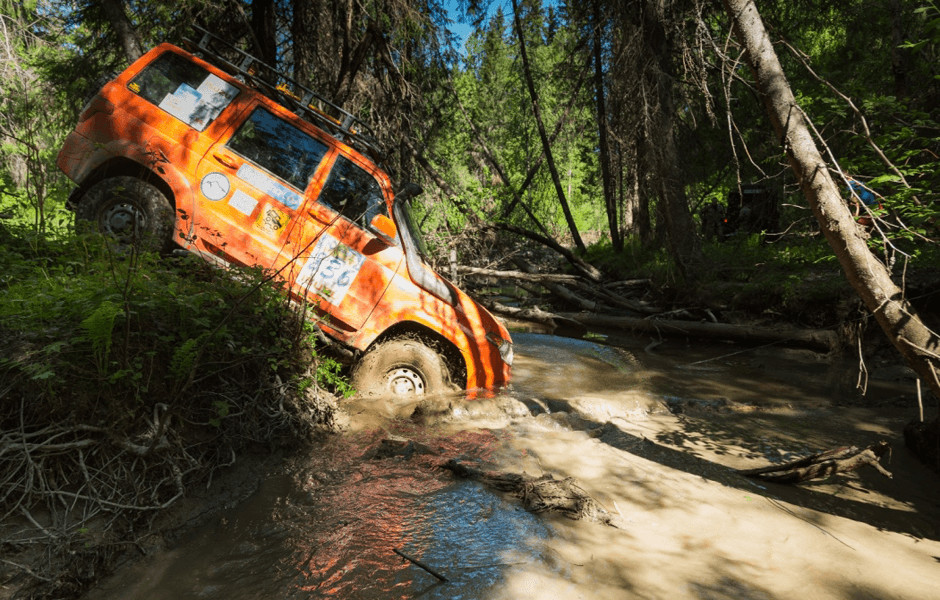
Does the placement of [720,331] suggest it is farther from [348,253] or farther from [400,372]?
[348,253]

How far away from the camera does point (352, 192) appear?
17.7 ft

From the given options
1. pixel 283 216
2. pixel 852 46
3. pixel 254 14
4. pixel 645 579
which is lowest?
pixel 645 579

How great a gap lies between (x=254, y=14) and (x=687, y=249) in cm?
960

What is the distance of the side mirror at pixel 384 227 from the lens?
5.25 meters

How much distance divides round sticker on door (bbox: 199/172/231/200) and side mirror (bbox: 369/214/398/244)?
1441mm

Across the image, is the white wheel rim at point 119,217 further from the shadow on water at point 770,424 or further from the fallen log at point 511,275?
the fallen log at point 511,275

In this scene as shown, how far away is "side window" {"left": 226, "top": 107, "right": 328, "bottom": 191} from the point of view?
5293 mm

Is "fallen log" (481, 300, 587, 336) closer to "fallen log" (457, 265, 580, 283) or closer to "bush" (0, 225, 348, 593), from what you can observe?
"fallen log" (457, 265, 580, 283)

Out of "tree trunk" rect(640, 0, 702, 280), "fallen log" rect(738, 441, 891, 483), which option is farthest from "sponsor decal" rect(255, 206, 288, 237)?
"tree trunk" rect(640, 0, 702, 280)

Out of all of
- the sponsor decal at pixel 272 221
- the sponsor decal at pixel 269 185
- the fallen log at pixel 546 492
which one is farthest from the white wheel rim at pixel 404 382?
Answer: the sponsor decal at pixel 269 185

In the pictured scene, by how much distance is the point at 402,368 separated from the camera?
527 centimetres

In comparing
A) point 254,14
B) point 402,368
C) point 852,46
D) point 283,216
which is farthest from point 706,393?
point 852,46

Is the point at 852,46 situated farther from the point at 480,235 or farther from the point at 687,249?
the point at 480,235

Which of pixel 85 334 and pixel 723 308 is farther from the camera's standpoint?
pixel 723 308
